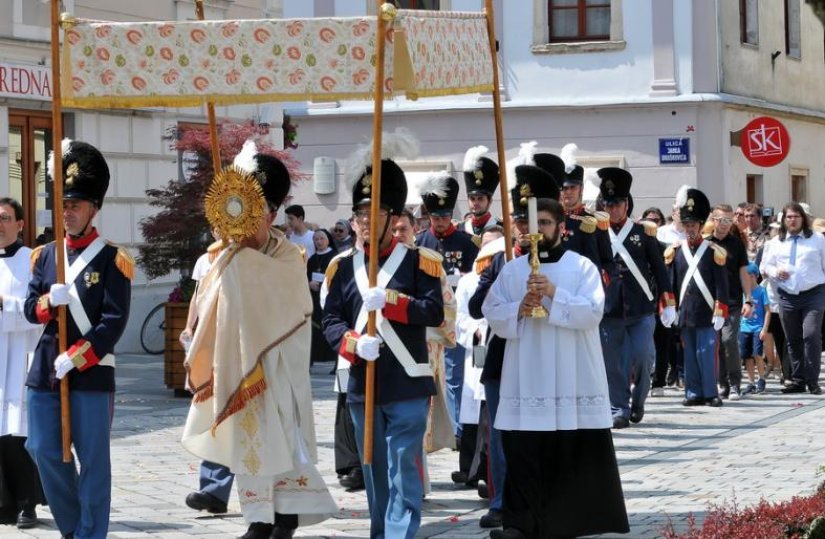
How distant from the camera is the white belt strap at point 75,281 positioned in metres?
8.80

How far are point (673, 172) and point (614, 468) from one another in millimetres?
22226

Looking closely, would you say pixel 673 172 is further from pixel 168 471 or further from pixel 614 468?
pixel 614 468

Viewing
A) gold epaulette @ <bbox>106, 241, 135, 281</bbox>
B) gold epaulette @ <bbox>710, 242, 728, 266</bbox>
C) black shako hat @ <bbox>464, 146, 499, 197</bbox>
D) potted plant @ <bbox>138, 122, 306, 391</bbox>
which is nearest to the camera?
gold epaulette @ <bbox>106, 241, 135, 281</bbox>

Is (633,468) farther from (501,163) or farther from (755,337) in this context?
(755,337)

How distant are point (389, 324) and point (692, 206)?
8.49 m

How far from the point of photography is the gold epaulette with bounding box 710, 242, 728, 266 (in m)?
16.6

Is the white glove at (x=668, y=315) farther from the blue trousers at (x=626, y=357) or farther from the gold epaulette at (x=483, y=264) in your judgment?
the gold epaulette at (x=483, y=264)

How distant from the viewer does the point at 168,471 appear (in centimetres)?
1212

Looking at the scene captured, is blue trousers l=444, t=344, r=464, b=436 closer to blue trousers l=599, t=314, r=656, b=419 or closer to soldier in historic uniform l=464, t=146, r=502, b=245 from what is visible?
soldier in historic uniform l=464, t=146, r=502, b=245

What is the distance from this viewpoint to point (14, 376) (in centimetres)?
1026

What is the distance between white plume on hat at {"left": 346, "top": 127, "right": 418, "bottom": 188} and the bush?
8.12 feet

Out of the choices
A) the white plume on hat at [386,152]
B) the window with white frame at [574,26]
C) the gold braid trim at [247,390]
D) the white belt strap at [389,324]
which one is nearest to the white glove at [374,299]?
the white belt strap at [389,324]

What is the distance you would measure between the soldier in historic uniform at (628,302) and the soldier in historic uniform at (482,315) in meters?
4.92

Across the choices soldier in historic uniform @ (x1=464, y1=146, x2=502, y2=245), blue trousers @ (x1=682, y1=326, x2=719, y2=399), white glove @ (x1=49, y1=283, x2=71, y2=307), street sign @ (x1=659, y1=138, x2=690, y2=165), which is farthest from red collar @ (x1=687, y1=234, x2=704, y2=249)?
street sign @ (x1=659, y1=138, x2=690, y2=165)
